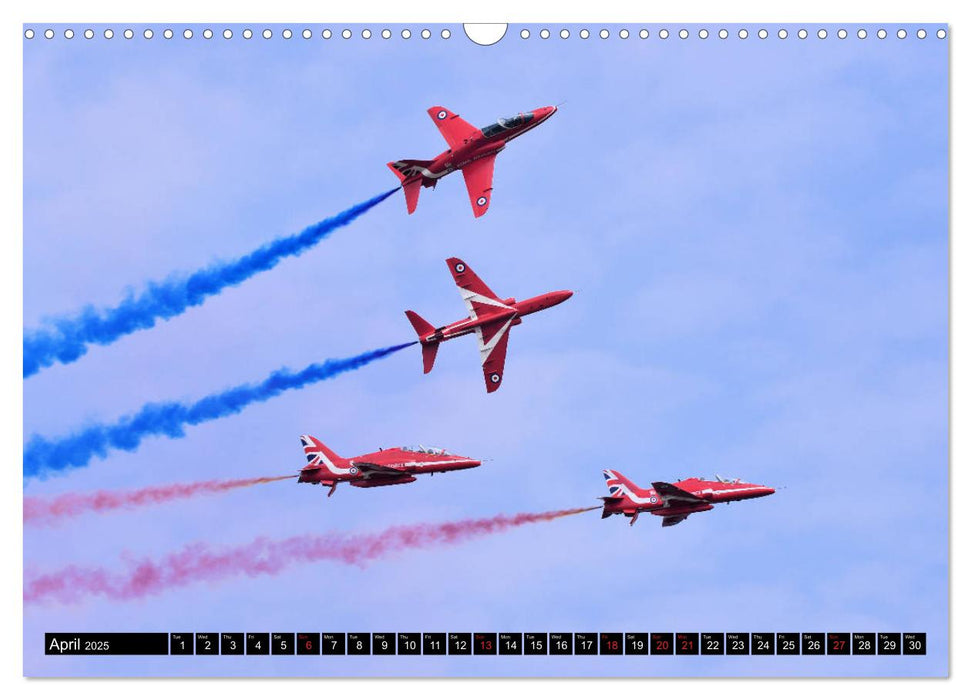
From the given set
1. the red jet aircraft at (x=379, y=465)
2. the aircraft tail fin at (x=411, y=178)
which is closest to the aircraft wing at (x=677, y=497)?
the red jet aircraft at (x=379, y=465)

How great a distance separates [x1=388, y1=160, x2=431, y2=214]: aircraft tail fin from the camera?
54.2 m

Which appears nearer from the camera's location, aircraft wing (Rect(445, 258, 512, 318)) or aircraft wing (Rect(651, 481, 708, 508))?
aircraft wing (Rect(651, 481, 708, 508))

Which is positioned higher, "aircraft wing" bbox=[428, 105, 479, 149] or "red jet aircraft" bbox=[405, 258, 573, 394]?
"aircraft wing" bbox=[428, 105, 479, 149]

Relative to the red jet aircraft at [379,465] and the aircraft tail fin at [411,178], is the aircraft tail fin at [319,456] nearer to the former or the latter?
the red jet aircraft at [379,465]

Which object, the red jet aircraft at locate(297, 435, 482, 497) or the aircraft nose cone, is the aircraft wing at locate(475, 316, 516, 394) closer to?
the red jet aircraft at locate(297, 435, 482, 497)

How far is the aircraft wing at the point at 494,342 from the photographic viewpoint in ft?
190

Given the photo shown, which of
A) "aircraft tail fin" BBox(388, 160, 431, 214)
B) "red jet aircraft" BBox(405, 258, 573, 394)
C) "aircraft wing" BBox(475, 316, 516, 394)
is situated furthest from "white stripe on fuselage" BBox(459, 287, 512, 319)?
"aircraft tail fin" BBox(388, 160, 431, 214)

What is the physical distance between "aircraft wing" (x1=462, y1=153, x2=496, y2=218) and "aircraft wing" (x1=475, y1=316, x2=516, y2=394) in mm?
4920

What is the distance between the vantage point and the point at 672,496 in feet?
182

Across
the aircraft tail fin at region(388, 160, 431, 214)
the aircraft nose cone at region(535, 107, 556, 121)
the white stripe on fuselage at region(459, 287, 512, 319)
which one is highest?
the aircraft nose cone at region(535, 107, 556, 121)

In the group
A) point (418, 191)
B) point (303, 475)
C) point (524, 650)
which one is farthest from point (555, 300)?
point (524, 650)

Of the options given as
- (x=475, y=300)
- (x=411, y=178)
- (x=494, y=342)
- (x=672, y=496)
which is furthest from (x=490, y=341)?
(x=672, y=496)

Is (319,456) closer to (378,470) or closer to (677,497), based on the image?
(378,470)

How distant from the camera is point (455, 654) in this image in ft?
149
